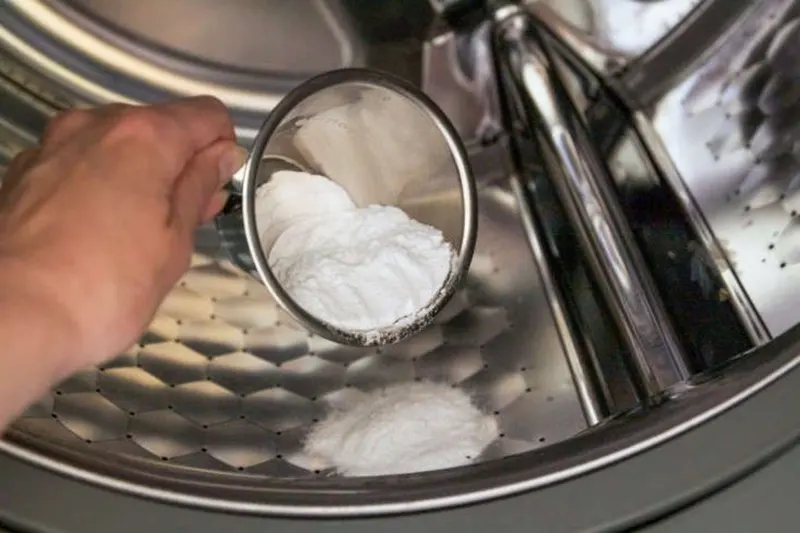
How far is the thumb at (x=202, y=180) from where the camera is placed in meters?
0.54

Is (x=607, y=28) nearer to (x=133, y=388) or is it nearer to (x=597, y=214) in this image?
(x=597, y=214)

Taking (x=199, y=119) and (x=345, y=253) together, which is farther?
(x=345, y=253)

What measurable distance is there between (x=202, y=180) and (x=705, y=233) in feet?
1.25

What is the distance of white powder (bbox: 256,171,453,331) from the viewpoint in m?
0.69

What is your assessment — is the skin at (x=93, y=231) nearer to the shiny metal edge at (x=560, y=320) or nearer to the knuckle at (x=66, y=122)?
the knuckle at (x=66, y=122)

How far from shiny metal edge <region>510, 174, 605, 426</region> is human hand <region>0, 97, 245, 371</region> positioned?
29 cm

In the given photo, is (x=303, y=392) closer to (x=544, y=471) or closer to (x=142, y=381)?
(x=142, y=381)

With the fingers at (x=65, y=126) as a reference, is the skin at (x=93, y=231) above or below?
below

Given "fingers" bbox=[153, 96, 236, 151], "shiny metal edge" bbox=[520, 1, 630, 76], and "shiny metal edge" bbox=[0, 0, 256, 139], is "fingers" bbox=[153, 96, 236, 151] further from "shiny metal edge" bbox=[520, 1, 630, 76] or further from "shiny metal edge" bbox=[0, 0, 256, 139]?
"shiny metal edge" bbox=[520, 1, 630, 76]

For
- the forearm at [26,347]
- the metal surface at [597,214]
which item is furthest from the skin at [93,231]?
the metal surface at [597,214]

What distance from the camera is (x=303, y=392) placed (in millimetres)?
703

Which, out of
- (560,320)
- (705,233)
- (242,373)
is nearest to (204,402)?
(242,373)

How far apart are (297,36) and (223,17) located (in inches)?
2.6

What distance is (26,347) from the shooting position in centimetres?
44
